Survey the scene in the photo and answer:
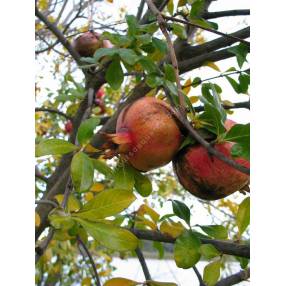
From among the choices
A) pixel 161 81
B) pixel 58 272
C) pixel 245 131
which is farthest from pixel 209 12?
pixel 58 272

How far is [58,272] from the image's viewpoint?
2031 mm

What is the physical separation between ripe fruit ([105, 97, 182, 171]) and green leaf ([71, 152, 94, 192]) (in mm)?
41

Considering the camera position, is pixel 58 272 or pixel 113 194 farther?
pixel 58 272

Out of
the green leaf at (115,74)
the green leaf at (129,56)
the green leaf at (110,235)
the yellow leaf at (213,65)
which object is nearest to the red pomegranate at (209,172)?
the green leaf at (110,235)

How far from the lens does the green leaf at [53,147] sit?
0.53 meters

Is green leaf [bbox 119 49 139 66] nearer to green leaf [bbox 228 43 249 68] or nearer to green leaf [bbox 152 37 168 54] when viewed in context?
green leaf [bbox 152 37 168 54]

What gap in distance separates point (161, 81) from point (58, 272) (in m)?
1.70

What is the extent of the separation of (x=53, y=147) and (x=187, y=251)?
0.23 m

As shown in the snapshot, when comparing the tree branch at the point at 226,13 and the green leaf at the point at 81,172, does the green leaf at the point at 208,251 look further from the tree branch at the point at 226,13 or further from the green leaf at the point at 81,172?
the tree branch at the point at 226,13

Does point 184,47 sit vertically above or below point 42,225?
above

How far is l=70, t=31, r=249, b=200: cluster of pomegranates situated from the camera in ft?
1.60

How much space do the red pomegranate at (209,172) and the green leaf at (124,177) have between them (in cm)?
9
